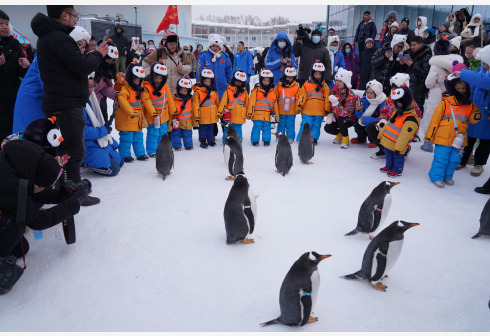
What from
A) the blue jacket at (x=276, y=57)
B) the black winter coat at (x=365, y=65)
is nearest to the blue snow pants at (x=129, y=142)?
the blue jacket at (x=276, y=57)

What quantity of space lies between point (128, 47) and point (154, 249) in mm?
9355

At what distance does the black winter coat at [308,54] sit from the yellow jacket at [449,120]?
96.5 inches

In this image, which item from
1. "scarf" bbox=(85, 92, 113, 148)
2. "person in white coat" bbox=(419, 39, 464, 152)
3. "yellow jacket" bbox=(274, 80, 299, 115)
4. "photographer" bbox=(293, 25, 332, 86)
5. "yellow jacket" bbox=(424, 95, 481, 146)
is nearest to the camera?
"scarf" bbox=(85, 92, 113, 148)

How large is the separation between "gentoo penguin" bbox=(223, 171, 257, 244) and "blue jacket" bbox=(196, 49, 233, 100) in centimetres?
383

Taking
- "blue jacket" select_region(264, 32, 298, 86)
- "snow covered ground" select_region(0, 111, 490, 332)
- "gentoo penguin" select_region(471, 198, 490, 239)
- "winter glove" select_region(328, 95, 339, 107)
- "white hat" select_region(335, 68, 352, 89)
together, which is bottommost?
"snow covered ground" select_region(0, 111, 490, 332)

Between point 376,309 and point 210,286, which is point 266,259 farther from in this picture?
point 376,309

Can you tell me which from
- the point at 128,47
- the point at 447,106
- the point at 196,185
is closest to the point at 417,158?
the point at 447,106

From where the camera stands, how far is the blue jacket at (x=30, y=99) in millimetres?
2838

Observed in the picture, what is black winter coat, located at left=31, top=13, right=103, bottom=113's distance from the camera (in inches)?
95.8

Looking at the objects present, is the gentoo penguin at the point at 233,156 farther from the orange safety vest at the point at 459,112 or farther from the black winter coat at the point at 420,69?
the black winter coat at the point at 420,69

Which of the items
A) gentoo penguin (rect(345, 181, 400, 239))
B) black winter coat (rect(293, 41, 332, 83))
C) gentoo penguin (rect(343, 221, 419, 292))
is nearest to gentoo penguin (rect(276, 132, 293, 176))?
gentoo penguin (rect(345, 181, 400, 239))

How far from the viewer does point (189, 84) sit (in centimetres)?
485

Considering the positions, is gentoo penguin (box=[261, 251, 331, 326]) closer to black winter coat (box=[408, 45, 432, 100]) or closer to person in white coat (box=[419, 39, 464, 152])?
person in white coat (box=[419, 39, 464, 152])

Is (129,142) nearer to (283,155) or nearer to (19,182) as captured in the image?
(283,155)
